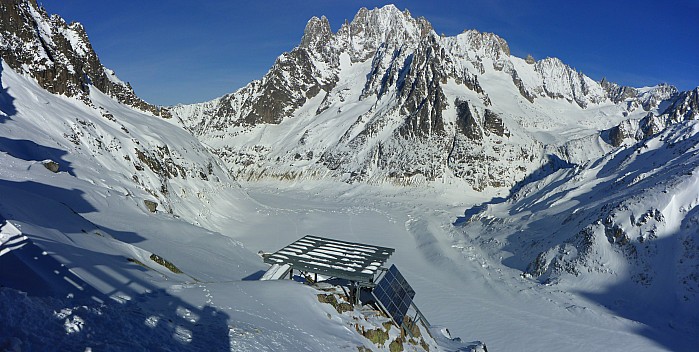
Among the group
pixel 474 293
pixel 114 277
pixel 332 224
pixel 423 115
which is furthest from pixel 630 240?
pixel 423 115

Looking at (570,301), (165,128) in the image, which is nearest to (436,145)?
(165,128)

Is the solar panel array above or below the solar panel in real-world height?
above

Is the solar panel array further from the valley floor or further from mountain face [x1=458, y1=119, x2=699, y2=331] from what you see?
mountain face [x1=458, y1=119, x2=699, y2=331]

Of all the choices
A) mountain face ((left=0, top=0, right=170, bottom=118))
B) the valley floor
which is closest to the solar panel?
the valley floor

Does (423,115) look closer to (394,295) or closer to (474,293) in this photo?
Answer: (474,293)

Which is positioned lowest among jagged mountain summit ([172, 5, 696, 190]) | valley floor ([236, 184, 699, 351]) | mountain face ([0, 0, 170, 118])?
valley floor ([236, 184, 699, 351])

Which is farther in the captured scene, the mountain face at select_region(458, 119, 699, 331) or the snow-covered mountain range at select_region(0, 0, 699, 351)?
the mountain face at select_region(458, 119, 699, 331)

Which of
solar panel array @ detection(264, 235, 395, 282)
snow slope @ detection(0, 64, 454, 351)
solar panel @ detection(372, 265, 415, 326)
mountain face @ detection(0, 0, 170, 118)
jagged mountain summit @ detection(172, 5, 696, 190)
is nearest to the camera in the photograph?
snow slope @ detection(0, 64, 454, 351)

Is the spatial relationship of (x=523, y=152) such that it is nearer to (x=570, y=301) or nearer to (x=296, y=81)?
(x=570, y=301)
